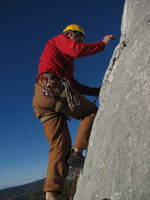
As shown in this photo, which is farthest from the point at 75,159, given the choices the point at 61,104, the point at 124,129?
the point at 124,129

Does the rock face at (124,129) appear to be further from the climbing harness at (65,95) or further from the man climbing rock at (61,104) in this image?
the climbing harness at (65,95)

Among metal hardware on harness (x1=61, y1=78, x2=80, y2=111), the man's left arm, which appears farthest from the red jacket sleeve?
the man's left arm

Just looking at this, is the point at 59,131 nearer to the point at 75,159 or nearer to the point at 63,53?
the point at 75,159

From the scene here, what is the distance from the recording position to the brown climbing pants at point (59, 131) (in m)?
6.32

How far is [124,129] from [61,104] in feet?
7.46

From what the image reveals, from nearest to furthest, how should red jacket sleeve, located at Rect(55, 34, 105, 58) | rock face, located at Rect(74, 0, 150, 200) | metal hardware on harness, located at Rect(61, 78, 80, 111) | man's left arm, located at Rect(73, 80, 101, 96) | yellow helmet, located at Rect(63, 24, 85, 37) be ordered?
rock face, located at Rect(74, 0, 150, 200), red jacket sleeve, located at Rect(55, 34, 105, 58), metal hardware on harness, located at Rect(61, 78, 80, 111), yellow helmet, located at Rect(63, 24, 85, 37), man's left arm, located at Rect(73, 80, 101, 96)

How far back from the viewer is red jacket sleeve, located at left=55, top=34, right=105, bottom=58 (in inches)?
262

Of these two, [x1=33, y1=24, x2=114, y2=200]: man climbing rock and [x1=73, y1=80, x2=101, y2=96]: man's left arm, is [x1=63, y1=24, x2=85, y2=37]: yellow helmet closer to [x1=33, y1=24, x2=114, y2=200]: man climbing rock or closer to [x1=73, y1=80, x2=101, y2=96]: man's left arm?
[x1=33, y1=24, x2=114, y2=200]: man climbing rock

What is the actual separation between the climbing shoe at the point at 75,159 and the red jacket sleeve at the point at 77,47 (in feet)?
8.39

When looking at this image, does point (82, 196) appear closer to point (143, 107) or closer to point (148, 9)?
point (143, 107)

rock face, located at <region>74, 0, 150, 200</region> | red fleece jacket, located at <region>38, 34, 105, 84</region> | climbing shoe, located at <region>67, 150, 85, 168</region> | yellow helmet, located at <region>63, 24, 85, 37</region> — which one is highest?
yellow helmet, located at <region>63, 24, 85, 37</region>

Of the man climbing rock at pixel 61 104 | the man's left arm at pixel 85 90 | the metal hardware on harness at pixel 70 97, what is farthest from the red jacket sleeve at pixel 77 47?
the man's left arm at pixel 85 90

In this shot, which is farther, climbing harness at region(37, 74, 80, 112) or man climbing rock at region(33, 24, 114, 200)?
climbing harness at region(37, 74, 80, 112)

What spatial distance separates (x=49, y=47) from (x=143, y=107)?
365 centimetres
